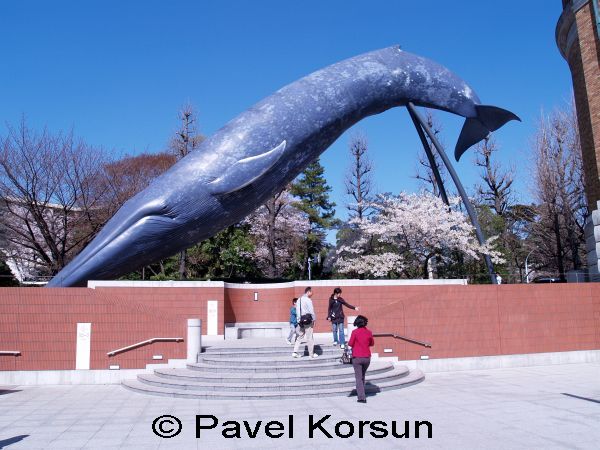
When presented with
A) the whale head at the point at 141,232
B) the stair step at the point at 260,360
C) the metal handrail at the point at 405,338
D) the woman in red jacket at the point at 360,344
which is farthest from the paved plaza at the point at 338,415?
the whale head at the point at 141,232

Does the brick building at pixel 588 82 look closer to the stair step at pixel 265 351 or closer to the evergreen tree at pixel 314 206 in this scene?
the stair step at pixel 265 351

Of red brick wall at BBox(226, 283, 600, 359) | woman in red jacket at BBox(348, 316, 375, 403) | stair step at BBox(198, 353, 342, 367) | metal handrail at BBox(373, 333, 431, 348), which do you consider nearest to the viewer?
woman in red jacket at BBox(348, 316, 375, 403)

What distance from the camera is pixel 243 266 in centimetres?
3181

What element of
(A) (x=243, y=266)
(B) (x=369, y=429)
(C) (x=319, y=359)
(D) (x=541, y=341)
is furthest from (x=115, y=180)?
(B) (x=369, y=429)

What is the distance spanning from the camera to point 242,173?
1220 cm

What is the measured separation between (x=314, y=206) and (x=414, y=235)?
13781 mm

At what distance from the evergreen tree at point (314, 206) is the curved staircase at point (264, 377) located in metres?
22.1

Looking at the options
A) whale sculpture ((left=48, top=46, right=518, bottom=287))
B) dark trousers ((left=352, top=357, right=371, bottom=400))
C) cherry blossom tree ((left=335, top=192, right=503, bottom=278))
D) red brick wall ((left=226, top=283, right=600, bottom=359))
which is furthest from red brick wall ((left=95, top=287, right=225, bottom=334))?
cherry blossom tree ((left=335, top=192, right=503, bottom=278))

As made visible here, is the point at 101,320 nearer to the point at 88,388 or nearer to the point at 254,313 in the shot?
the point at 88,388

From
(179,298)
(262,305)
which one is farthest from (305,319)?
(262,305)

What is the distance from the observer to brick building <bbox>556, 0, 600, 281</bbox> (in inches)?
640

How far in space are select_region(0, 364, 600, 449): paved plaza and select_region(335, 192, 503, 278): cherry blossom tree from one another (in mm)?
11324

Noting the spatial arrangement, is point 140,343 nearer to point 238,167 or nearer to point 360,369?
point 238,167

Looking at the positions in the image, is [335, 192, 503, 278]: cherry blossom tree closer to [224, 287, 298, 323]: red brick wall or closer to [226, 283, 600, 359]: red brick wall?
[224, 287, 298, 323]: red brick wall
